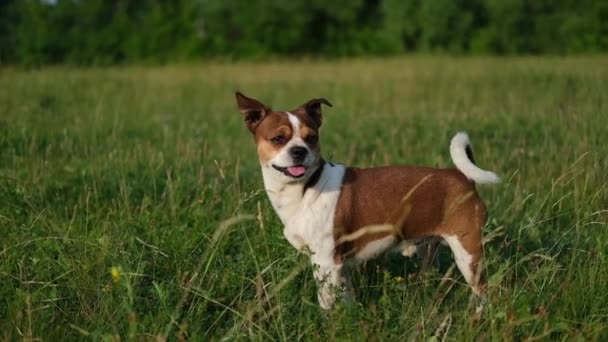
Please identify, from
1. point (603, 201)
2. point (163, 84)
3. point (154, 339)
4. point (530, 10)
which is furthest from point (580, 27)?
point (154, 339)

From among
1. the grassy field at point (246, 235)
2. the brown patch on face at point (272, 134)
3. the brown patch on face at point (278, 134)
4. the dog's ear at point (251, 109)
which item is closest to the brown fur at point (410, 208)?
the grassy field at point (246, 235)

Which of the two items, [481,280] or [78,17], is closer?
[481,280]

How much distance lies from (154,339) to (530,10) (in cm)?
2904

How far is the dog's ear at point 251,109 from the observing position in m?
3.91

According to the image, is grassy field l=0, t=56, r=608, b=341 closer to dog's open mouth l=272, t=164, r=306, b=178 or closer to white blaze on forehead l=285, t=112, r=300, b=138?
dog's open mouth l=272, t=164, r=306, b=178

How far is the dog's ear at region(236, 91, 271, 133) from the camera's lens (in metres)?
3.91

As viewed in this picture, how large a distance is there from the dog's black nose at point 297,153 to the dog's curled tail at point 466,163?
3.05 ft

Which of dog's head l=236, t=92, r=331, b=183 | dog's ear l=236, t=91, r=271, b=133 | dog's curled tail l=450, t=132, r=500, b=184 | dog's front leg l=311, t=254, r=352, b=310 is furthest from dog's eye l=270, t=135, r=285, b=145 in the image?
dog's curled tail l=450, t=132, r=500, b=184

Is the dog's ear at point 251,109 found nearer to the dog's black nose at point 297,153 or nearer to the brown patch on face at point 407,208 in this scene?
the dog's black nose at point 297,153

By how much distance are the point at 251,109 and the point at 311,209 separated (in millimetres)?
645

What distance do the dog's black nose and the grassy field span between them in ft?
0.93

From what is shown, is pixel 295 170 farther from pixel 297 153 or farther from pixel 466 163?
pixel 466 163

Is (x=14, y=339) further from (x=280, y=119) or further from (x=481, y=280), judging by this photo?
(x=481, y=280)

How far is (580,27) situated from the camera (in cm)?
2827
